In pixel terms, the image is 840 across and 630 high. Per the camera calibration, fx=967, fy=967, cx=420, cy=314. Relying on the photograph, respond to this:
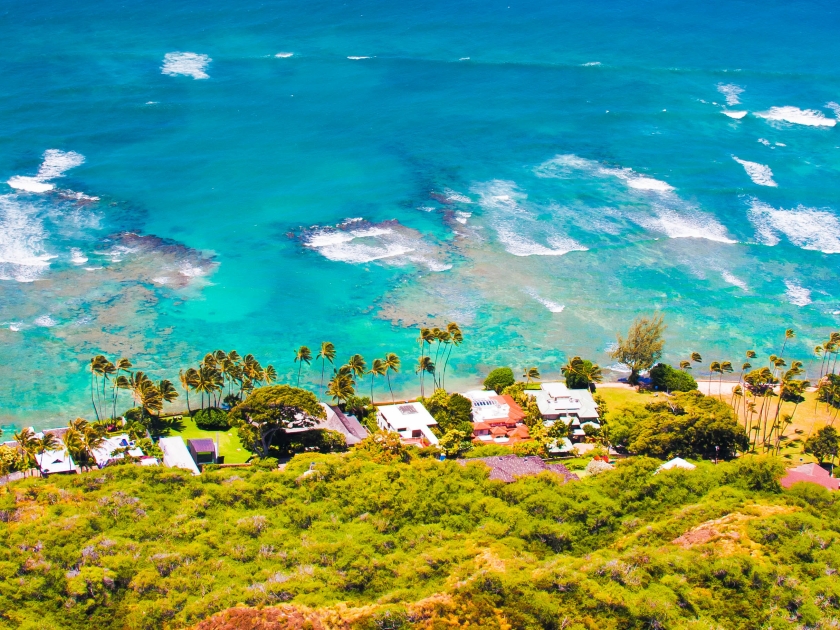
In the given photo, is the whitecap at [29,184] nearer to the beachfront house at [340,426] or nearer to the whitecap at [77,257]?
the whitecap at [77,257]

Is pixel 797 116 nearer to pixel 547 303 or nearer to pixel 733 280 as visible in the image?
pixel 733 280

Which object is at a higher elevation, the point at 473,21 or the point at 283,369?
the point at 473,21

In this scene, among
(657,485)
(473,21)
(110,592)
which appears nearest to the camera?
(110,592)

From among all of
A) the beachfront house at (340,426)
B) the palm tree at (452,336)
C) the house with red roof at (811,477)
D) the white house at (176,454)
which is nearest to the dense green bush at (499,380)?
the palm tree at (452,336)

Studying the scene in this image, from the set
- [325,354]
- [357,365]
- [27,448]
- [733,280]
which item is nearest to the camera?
[27,448]

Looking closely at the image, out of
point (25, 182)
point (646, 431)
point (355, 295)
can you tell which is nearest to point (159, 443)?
point (355, 295)

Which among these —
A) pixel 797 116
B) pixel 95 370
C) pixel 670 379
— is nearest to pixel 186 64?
pixel 95 370

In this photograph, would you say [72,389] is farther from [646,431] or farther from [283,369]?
[646,431]
